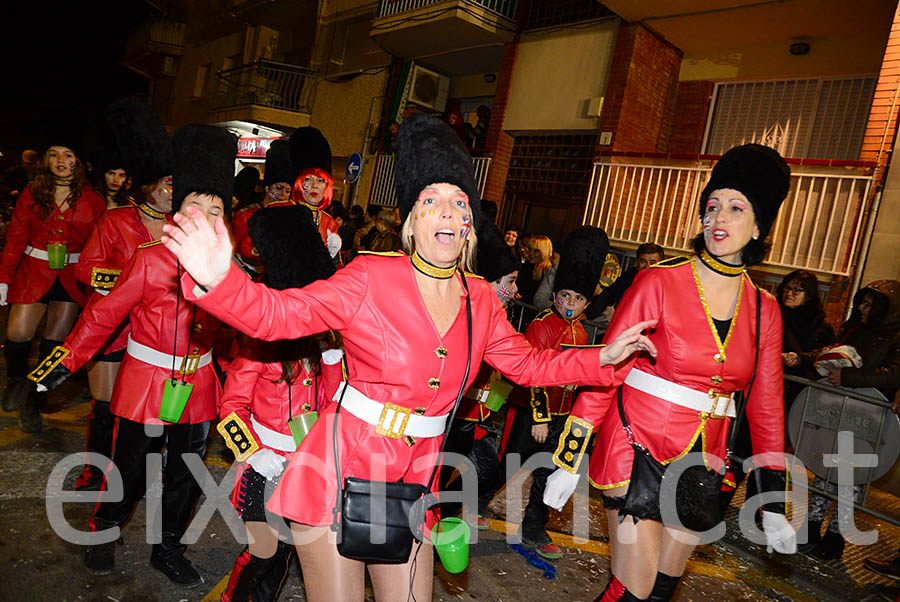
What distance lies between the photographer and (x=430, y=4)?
530 inches

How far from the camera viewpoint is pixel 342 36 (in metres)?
18.6

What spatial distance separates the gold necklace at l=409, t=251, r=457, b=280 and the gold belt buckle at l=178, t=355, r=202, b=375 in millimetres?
1929

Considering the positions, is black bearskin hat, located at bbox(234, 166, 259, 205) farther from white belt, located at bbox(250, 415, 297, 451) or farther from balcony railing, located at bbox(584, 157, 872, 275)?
white belt, located at bbox(250, 415, 297, 451)

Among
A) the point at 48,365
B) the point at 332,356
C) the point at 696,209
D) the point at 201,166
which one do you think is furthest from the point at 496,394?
the point at 696,209

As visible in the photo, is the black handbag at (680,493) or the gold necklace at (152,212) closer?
the black handbag at (680,493)

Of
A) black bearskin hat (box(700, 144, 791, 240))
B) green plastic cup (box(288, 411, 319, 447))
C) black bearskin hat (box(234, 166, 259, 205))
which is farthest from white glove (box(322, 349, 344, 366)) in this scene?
black bearskin hat (box(234, 166, 259, 205))

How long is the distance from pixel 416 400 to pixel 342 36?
1859cm

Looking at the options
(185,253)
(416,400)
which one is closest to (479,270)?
(416,400)

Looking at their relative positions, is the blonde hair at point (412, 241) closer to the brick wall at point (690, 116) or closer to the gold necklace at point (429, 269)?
the gold necklace at point (429, 269)

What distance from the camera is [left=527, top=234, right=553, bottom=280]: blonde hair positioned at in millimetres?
7809

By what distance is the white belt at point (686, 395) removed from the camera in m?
2.87

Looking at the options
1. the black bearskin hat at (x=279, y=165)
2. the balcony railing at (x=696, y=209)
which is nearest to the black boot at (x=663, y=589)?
the balcony railing at (x=696, y=209)

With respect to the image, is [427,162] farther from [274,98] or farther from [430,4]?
[274,98]

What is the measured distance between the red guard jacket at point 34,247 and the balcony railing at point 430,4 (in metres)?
9.32
